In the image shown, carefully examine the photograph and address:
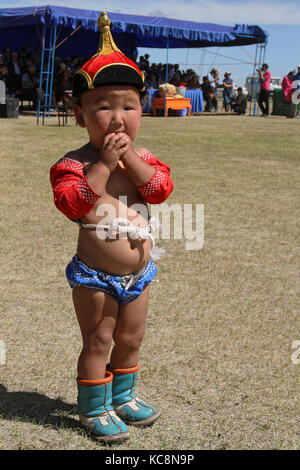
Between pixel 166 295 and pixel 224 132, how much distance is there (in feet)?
37.1

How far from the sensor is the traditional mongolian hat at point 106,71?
212cm

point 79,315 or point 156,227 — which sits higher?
point 156,227

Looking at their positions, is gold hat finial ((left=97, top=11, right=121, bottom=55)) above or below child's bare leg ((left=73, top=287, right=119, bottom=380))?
above

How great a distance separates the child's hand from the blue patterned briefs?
414mm

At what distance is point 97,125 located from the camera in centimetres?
215

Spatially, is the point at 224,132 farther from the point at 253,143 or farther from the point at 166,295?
the point at 166,295

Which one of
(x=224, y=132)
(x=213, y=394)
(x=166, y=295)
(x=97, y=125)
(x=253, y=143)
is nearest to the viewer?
(x=97, y=125)

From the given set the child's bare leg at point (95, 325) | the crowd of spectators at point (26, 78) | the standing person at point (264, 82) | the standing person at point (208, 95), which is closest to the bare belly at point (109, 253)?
the child's bare leg at point (95, 325)

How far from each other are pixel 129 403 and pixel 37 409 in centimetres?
42

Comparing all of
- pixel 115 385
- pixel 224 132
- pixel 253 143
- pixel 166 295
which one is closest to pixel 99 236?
pixel 115 385

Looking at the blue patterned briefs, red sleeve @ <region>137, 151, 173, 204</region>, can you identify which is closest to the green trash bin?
red sleeve @ <region>137, 151, 173, 204</region>

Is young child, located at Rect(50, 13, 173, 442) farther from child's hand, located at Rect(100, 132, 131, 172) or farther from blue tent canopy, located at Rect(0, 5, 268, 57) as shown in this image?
blue tent canopy, located at Rect(0, 5, 268, 57)

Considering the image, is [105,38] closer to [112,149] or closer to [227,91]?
[112,149]

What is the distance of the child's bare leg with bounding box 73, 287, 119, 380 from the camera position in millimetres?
A: 2227
